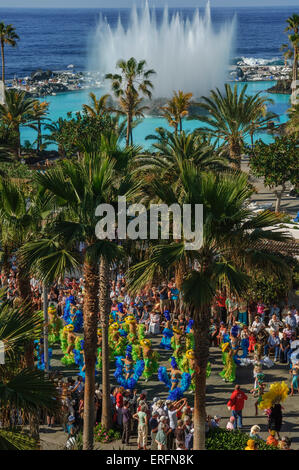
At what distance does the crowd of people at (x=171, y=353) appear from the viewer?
48.1 ft

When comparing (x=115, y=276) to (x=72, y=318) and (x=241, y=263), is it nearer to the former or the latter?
(x=72, y=318)

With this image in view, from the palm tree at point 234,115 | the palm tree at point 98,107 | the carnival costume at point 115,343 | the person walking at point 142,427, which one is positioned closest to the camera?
the person walking at point 142,427

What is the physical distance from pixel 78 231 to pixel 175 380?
237 inches

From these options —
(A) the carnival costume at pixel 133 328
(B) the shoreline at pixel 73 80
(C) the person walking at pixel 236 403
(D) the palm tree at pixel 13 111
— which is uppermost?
(B) the shoreline at pixel 73 80

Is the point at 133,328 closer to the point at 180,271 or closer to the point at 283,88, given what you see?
the point at 180,271

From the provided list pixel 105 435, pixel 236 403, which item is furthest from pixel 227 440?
pixel 105 435

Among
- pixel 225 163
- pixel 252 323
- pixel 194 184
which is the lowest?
pixel 252 323

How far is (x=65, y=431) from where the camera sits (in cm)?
1591

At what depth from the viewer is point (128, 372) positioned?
17.5m

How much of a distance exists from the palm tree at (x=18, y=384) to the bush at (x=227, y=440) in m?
5.83

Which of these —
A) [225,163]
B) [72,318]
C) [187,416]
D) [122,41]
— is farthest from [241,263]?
[122,41]

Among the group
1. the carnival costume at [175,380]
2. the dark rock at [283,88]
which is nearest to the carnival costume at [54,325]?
A: the carnival costume at [175,380]

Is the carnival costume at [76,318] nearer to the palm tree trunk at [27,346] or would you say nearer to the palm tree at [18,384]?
the palm tree trunk at [27,346]

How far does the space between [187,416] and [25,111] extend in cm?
3543
